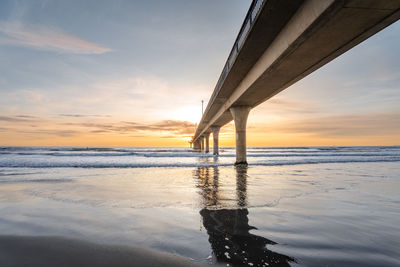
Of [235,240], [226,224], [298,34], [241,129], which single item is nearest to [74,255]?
[235,240]

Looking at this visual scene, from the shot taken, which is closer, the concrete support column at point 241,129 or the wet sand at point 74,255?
the wet sand at point 74,255

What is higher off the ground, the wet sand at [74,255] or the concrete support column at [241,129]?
the concrete support column at [241,129]

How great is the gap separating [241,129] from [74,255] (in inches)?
798

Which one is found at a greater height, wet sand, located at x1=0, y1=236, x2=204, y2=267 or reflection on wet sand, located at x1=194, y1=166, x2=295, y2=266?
wet sand, located at x1=0, y1=236, x2=204, y2=267

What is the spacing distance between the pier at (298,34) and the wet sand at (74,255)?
7.54 meters

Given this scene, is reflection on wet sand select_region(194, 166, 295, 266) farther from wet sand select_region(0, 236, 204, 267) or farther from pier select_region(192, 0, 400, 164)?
pier select_region(192, 0, 400, 164)

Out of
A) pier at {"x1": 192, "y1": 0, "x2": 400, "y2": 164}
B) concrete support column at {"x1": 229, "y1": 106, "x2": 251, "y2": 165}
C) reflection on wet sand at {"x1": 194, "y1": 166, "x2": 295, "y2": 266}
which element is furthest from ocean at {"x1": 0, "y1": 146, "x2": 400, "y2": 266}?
concrete support column at {"x1": 229, "y1": 106, "x2": 251, "y2": 165}

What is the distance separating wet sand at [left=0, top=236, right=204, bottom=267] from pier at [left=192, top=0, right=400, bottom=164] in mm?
7536

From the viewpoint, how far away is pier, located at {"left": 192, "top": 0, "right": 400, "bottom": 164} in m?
6.49

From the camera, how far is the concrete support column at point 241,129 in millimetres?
21406

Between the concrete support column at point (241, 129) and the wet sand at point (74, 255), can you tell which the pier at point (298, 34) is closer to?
the concrete support column at point (241, 129)

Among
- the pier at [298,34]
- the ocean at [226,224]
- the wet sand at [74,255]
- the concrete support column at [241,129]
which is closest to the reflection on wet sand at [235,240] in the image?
the ocean at [226,224]

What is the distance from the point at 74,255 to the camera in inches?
105

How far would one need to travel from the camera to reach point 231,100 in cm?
2097
